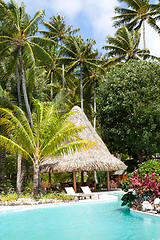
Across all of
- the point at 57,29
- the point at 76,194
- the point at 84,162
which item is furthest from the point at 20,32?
the point at 57,29

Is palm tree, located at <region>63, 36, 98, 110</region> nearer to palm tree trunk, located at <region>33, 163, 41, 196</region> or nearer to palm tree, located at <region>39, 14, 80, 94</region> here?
palm tree, located at <region>39, 14, 80, 94</region>

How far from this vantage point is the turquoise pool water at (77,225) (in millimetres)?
7223

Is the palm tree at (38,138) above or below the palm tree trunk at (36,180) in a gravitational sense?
above

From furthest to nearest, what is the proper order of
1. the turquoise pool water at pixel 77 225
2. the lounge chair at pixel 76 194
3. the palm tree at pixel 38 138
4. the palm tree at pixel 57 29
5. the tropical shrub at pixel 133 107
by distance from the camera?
the palm tree at pixel 57 29 < the tropical shrub at pixel 133 107 < the lounge chair at pixel 76 194 < the palm tree at pixel 38 138 < the turquoise pool water at pixel 77 225

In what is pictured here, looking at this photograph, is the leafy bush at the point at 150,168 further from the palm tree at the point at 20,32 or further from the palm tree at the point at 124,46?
the palm tree at the point at 124,46

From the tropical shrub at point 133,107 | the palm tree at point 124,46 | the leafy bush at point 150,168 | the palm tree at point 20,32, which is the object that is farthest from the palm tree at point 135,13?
the leafy bush at point 150,168

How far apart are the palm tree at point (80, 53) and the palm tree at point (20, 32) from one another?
22.4ft

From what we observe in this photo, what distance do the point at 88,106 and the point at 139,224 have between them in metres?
20.6

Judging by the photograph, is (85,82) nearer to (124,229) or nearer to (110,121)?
(110,121)

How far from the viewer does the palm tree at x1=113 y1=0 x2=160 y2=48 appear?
26.4m

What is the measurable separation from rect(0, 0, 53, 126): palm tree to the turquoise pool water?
20.2 ft

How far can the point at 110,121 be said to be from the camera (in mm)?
20922

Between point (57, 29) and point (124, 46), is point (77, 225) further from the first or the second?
point (57, 29)

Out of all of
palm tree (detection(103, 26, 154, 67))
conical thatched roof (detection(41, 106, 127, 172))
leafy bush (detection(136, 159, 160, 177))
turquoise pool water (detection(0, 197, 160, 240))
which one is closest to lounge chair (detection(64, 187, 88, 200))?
conical thatched roof (detection(41, 106, 127, 172))
